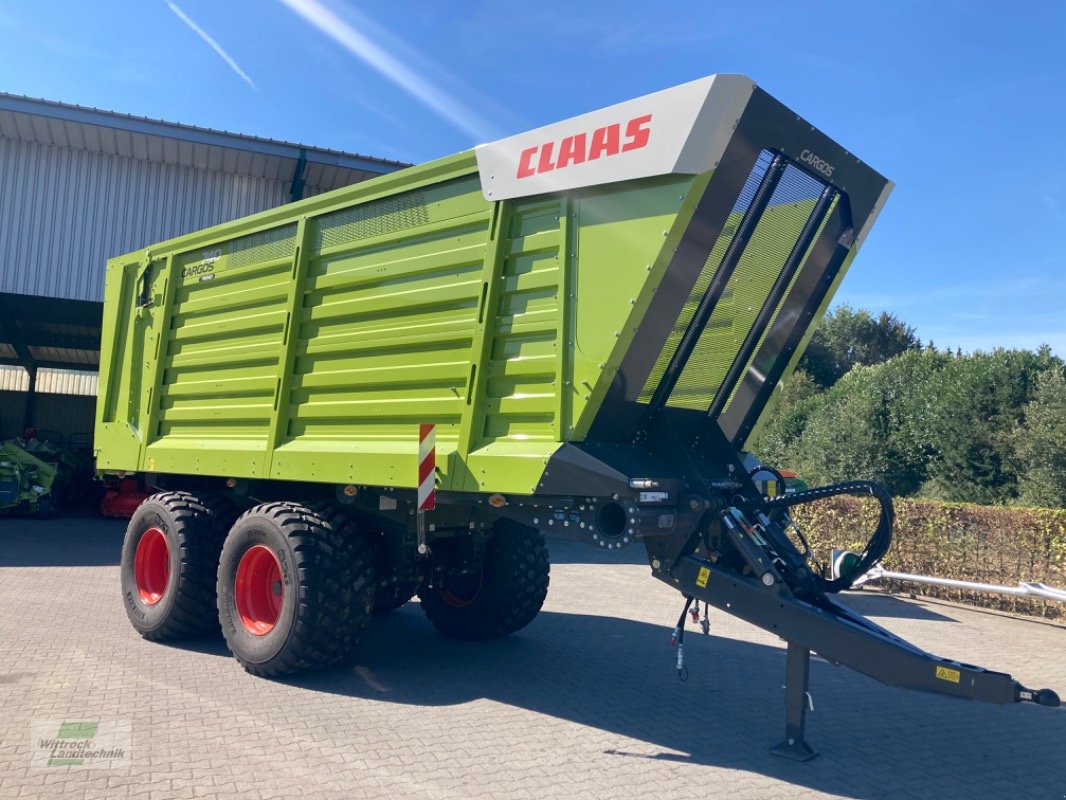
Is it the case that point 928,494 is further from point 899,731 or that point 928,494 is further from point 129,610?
point 129,610

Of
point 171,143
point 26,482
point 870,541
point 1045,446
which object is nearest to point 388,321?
point 870,541

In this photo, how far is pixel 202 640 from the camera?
658 cm

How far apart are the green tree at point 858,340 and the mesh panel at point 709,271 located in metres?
34.7

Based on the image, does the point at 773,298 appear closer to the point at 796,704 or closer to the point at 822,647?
the point at 822,647

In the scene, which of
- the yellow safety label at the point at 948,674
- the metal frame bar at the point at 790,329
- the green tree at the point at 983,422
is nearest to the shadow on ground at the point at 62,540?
the metal frame bar at the point at 790,329

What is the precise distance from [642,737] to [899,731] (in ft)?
5.27

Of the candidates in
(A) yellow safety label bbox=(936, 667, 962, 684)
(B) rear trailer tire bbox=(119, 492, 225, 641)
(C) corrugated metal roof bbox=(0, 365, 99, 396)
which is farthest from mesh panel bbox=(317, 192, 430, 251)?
(C) corrugated metal roof bbox=(0, 365, 99, 396)

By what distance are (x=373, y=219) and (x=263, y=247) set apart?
1232mm

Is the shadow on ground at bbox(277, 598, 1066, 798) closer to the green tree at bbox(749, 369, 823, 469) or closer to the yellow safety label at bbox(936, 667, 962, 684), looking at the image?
the yellow safety label at bbox(936, 667, 962, 684)

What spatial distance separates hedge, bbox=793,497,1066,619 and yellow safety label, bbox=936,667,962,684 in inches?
255

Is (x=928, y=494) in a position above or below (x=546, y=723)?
above

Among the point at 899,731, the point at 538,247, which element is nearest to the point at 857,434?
the point at 899,731

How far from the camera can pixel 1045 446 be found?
1525 centimetres

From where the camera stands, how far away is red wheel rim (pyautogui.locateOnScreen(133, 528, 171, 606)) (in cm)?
681
